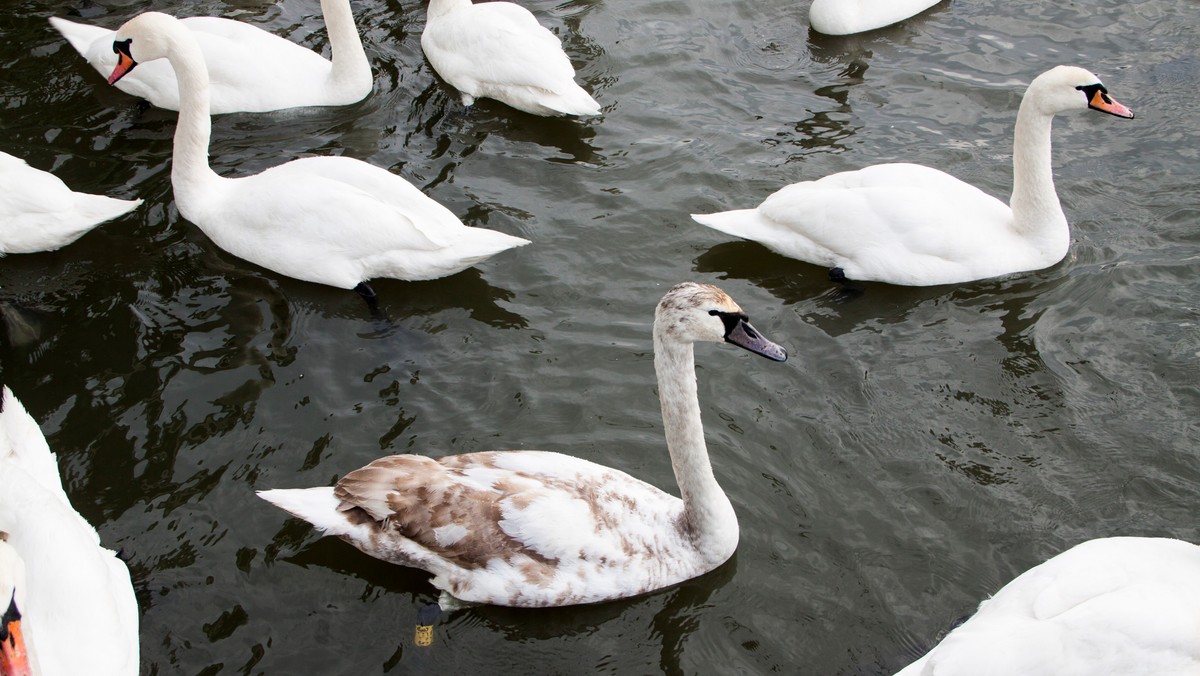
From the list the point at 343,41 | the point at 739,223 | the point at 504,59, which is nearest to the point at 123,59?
the point at 343,41

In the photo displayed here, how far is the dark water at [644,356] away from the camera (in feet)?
16.5

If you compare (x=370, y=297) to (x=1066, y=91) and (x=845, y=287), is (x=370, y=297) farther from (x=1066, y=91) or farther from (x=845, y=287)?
(x=1066, y=91)

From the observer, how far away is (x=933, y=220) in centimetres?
683

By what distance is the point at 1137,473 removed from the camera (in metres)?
5.71

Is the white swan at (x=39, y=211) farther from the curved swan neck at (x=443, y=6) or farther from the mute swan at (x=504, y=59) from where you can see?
the curved swan neck at (x=443, y=6)

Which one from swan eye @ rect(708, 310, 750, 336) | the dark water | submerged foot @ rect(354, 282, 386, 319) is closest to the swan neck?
the dark water

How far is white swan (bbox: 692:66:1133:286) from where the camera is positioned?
686 cm

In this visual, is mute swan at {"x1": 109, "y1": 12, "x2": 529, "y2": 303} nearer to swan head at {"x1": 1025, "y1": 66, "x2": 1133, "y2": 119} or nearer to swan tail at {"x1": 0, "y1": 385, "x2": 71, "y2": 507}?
swan tail at {"x1": 0, "y1": 385, "x2": 71, "y2": 507}

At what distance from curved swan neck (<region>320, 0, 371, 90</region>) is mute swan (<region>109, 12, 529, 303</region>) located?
5.57ft

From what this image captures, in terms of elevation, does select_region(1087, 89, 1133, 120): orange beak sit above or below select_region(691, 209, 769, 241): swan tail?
above

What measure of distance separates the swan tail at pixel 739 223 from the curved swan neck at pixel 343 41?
10.6 feet

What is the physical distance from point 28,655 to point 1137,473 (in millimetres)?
5295

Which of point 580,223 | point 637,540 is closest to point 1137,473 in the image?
point 637,540

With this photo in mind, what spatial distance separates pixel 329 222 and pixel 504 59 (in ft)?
8.41
